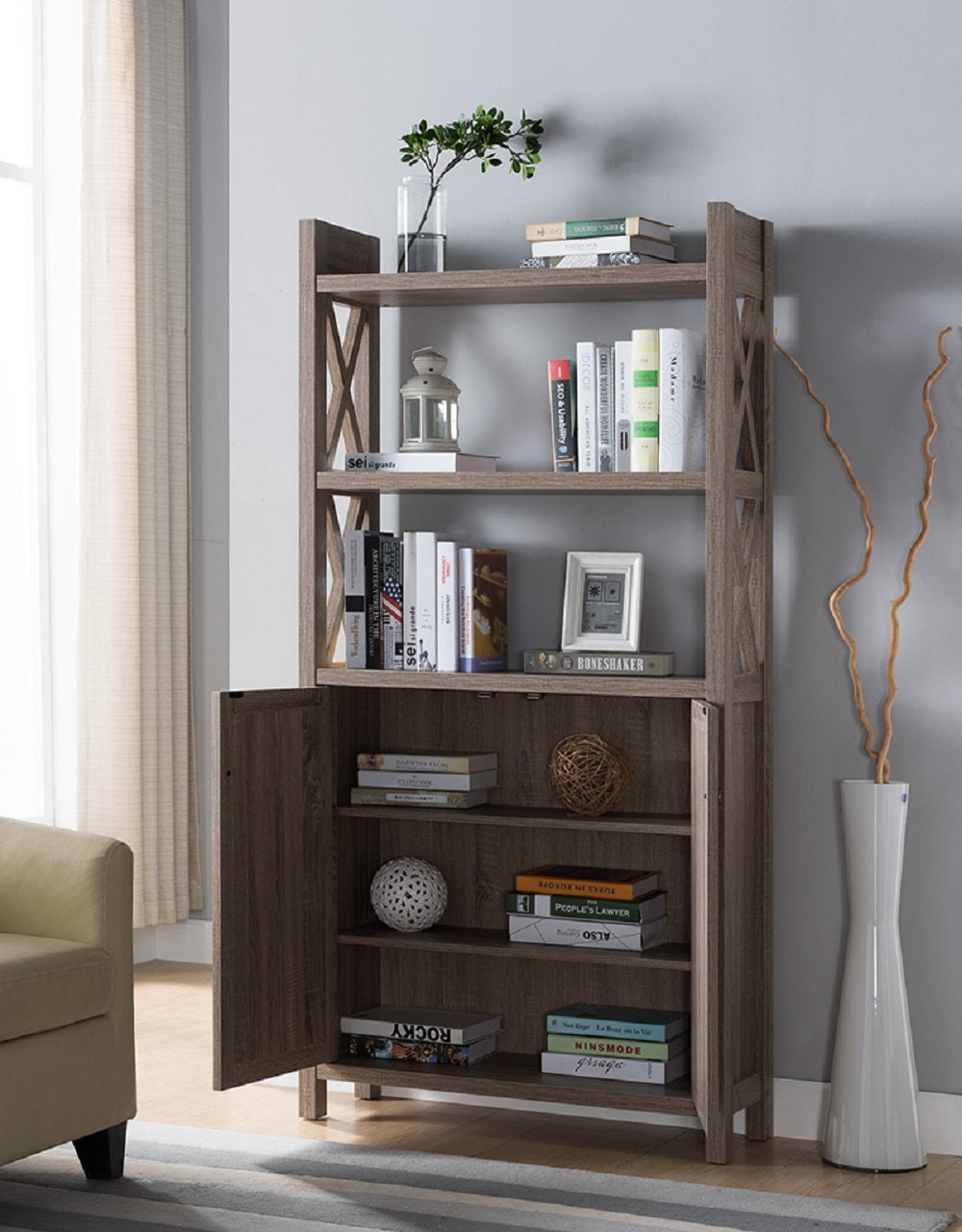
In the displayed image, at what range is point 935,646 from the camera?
136 inches

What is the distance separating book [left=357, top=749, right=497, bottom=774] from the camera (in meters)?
3.64

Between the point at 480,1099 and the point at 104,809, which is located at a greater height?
the point at 104,809

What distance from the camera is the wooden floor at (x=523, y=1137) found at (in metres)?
3.24

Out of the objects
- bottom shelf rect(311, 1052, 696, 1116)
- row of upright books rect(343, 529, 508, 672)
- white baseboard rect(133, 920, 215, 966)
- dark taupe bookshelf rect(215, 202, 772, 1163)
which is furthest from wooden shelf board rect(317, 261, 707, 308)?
white baseboard rect(133, 920, 215, 966)

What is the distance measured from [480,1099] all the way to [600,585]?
1.14 meters

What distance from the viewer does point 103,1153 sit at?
3.23 m

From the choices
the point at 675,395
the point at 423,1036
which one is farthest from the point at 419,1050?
the point at 675,395

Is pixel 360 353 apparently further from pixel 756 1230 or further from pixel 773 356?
pixel 756 1230

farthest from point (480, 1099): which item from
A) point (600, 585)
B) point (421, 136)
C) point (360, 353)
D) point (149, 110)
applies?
point (149, 110)

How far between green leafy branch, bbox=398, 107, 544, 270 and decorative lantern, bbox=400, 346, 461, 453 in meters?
0.21

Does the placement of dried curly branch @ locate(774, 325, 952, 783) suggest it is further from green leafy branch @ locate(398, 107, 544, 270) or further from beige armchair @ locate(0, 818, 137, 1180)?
beige armchair @ locate(0, 818, 137, 1180)

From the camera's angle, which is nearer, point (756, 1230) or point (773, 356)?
point (756, 1230)

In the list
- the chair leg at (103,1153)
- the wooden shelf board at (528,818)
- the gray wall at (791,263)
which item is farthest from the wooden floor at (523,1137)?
the wooden shelf board at (528,818)

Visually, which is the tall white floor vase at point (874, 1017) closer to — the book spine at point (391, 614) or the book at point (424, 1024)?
the book at point (424, 1024)
